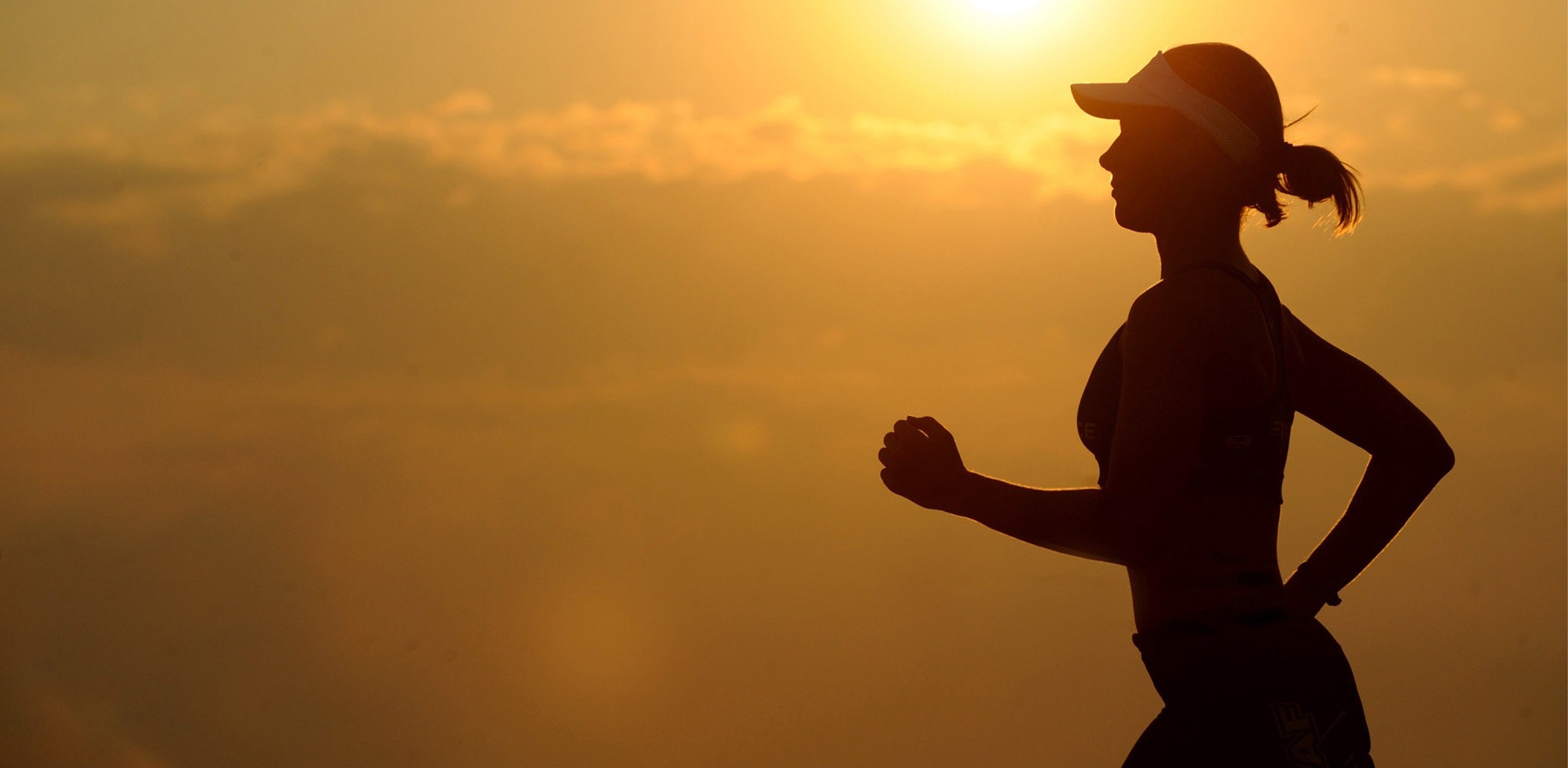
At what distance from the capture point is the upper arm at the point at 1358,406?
10.7ft

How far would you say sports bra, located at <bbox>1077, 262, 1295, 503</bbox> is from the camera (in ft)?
9.17

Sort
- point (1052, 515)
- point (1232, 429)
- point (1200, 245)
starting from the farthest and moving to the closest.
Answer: point (1200, 245) < point (1232, 429) < point (1052, 515)

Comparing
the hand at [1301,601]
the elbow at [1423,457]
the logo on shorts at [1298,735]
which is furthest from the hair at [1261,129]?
the logo on shorts at [1298,735]

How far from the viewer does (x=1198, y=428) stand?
262 cm

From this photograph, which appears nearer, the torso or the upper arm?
the torso

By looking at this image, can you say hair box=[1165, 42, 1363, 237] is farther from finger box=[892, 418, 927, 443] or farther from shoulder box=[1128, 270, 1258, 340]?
finger box=[892, 418, 927, 443]

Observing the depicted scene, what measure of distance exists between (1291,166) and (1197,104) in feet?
0.82

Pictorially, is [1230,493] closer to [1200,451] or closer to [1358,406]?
[1200,451]

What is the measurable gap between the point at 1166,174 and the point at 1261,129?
220 millimetres

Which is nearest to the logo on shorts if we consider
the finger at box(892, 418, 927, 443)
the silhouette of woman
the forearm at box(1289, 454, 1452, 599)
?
the silhouette of woman

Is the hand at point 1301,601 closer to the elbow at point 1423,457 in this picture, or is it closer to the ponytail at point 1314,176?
the elbow at point 1423,457

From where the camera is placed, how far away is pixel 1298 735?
279 centimetres

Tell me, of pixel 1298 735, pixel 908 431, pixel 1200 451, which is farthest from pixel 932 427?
pixel 1298 735

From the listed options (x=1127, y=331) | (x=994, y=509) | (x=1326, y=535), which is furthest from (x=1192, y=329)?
(x=1326, y=535)
